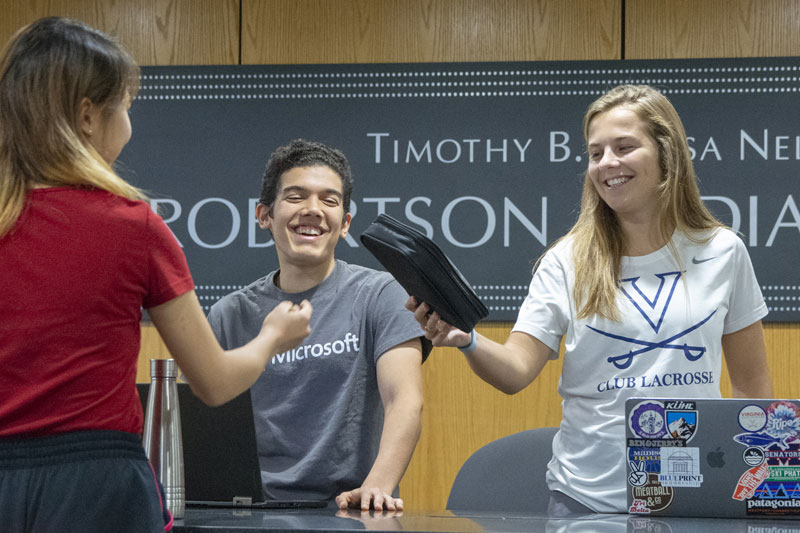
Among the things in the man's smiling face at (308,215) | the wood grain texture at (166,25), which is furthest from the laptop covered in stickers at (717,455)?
the wood grain texture at (166,25)

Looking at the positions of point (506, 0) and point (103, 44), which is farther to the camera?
point (506, 0)

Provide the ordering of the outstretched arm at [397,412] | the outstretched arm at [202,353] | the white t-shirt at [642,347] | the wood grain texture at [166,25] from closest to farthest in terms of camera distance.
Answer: the outstretched arm at [202,353], the white t-shirt at [642,347], the outstretched arm at [397,412], the wood grain texture at [166,25]

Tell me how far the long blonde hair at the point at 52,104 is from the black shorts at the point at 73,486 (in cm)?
28

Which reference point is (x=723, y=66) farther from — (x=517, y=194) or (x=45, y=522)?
(x=45, y=522)

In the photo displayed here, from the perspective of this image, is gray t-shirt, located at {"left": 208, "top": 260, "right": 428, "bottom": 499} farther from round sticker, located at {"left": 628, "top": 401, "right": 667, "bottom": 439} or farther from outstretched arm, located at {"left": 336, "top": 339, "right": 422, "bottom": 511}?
round sticker, located at {"left": 628, "top": 401, "right": 667, "bottom": 439}

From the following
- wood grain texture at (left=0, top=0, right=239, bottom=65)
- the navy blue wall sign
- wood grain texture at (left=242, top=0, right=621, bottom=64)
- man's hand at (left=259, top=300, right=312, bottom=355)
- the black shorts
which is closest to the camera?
the black shorts

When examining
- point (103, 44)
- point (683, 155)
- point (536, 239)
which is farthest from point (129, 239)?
point (536, 239)

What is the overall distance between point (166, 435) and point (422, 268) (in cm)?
52

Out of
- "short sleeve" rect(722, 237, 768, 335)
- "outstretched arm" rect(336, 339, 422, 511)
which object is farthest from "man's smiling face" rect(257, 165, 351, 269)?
"short sleeve" rect(722, 237, 768, 335)

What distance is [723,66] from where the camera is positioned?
3211 millimetres

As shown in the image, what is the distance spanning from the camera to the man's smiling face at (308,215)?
86.8 inches

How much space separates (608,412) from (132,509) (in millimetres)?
1076

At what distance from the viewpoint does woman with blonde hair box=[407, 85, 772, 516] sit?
1.84 metres

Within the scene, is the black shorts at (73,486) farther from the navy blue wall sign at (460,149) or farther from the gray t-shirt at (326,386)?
the navy blue wall sign at (460,149)
